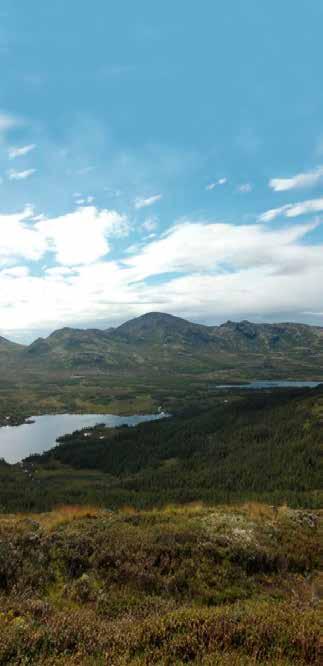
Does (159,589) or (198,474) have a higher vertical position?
(159,589)

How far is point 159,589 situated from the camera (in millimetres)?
11695

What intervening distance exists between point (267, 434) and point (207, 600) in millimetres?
200386

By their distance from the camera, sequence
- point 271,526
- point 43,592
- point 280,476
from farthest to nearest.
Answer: point 280,476
point 271,526
point 43,592

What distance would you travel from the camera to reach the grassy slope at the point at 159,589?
24.2 ft

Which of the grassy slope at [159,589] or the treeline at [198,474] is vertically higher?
the grassy slope at [159,589]

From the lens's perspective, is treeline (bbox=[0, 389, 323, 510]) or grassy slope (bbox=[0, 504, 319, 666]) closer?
grassy slope (bbox=[0, 504, 319, 666])

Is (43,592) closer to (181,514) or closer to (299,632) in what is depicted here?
(299,632)

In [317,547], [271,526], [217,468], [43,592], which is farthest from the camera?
[217,468]

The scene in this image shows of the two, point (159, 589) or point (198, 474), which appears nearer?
point (159, 589)

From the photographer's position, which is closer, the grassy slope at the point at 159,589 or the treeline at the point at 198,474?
the grassy slope at the point at 159,589

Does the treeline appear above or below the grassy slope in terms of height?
below

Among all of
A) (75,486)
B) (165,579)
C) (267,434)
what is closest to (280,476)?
(267,434)

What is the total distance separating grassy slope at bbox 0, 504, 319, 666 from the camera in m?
7.39

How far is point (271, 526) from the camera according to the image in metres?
18.4
